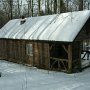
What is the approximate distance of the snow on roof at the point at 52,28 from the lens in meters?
16.8

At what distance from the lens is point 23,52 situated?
2075 centimetres

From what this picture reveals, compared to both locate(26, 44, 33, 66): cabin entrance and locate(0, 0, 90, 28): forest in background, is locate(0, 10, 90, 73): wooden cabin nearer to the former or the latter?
locate(26, 44, 33, 66): cabin entrance

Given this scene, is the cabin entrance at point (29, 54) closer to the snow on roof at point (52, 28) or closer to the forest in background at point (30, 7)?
the snow on roof at point (52, 28)

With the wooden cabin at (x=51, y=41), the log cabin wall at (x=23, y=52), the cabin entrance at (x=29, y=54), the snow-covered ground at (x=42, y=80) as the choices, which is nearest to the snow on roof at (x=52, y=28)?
the wooden cabin at (x=51, y=41)

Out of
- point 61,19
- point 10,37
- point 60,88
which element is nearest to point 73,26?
point 61,19

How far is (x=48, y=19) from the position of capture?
2092 centimetres

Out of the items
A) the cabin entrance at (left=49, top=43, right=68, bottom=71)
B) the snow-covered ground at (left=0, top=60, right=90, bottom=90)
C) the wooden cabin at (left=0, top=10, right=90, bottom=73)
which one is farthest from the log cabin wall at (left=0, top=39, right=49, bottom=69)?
the snow-covered ground at (left=0, top=60, right=90, bottom=90)

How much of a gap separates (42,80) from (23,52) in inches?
265

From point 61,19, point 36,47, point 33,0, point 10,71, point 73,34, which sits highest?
point 33,0

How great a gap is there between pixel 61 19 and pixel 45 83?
755cm

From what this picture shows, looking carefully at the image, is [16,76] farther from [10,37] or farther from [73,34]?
[10,37]

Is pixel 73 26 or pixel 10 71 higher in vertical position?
pixel 73 26

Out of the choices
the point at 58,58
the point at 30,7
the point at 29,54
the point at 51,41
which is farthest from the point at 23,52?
the point at 30,7

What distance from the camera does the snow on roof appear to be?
55.1 feet
